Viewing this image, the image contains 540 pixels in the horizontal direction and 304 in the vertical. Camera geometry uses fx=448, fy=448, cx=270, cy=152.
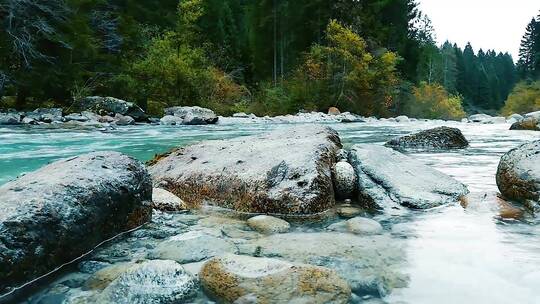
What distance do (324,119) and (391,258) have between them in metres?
18.0

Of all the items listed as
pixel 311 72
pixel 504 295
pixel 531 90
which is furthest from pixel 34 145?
pixel 531 90

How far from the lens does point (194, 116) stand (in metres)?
15.7

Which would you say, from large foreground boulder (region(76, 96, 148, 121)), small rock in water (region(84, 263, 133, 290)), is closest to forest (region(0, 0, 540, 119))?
large foreground boulder (region(76, 96, 148, 121))

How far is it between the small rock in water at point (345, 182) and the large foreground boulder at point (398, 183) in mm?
71

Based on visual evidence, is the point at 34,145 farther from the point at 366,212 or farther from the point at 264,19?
the point at 264,19

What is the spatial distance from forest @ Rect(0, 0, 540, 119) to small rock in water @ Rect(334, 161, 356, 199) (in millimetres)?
13244

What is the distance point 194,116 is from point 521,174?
42.5 ft

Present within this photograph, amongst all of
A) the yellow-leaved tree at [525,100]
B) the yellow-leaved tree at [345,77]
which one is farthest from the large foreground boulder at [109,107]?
the yellow-leaved tree at [525,100]

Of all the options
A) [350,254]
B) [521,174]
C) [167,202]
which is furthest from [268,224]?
[521,174]

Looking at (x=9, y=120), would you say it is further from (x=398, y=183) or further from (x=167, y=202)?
(x=398, y=183)

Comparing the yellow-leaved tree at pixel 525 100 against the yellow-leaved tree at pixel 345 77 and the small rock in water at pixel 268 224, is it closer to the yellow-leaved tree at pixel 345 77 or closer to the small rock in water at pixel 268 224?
the yellow-leaved tree at pixel 345 77

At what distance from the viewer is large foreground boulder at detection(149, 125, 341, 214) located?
3539 mm

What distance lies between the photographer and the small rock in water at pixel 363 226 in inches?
118

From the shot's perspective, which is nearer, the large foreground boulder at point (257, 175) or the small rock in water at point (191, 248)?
the small rock in water at point (191, 248)
